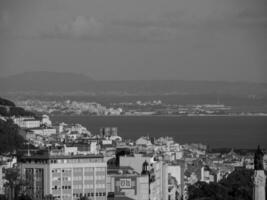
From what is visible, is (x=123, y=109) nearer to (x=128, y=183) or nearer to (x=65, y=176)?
(x=128, y=183)

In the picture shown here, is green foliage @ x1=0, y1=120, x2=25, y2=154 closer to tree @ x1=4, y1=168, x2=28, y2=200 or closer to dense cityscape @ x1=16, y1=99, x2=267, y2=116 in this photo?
tree @ x1=4, y1=168, x2=28, y2=200

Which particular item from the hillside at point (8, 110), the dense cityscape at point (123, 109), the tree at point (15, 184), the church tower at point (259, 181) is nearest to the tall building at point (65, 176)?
the tree at point (15, 184)

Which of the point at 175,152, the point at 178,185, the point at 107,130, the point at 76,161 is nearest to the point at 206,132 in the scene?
the point at 107,130

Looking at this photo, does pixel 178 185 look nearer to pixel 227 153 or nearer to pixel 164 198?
pixel 164 198

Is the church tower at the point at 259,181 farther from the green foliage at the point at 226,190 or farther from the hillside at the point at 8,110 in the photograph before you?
the hillside at the point at 8,110

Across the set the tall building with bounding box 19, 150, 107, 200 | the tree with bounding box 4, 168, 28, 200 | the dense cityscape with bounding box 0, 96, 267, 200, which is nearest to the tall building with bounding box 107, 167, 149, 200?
the dense cityscape with bounding box 0, 96, 267, 200
